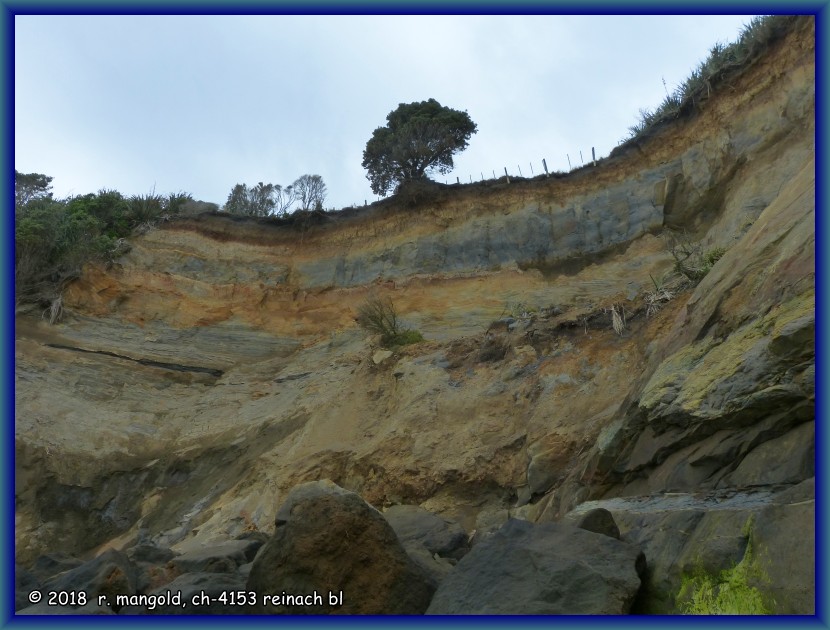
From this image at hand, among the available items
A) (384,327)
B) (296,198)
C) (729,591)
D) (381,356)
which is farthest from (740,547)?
(296,198)

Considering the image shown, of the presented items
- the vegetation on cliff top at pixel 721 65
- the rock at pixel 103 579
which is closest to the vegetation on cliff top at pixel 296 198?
the vegetation on cliff top at pixel 721 65

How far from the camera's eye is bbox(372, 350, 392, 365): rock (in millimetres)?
14852

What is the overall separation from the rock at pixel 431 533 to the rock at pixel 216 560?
167cm

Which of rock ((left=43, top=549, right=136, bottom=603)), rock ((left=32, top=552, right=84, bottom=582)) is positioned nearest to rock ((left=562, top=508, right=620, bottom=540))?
rock ((left=43, top=549, right=136, bottom=603))

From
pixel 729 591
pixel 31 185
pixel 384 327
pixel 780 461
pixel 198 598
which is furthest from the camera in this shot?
pixel 31 185

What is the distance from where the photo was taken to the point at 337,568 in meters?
5.43

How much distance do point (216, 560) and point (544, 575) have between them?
3.91 m

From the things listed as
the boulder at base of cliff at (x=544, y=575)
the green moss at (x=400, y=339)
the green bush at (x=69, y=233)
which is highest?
the green bush at (x=69, y=233)

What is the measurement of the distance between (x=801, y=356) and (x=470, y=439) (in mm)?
6401

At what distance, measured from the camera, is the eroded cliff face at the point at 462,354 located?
22.4 feet

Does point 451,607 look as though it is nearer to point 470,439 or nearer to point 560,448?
point 560,448

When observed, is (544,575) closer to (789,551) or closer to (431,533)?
(789,551)

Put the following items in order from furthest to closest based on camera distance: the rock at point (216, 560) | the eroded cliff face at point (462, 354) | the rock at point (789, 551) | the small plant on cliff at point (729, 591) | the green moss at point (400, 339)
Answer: the green moss at point (400, 339) → the rock at point (216, 560) → the eroded cliff face at point (462, 354) → the small plant on cliff at point (729, 591) → the rock at point (789, 551)

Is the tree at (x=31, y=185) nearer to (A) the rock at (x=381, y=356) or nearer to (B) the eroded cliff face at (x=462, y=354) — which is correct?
(B) the eroded cliff face at (x=462, y=354)
